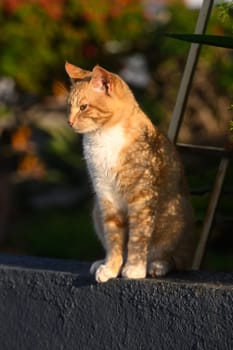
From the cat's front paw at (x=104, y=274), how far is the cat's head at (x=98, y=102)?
55 centimetres

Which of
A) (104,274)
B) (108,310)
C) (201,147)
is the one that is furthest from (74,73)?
(108,310)

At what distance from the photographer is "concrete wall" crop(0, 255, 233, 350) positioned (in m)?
3.20

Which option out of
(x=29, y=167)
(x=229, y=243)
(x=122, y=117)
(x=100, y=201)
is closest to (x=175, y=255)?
(x=100, y=201)

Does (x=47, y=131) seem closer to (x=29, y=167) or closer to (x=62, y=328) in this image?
(x=29, y=167)

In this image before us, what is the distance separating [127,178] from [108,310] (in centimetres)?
51

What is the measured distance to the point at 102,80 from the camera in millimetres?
3555

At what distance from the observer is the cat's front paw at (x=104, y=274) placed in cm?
348

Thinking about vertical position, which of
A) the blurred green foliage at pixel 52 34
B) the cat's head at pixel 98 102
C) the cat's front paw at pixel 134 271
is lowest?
the blurred green foliage at pixel 52 34

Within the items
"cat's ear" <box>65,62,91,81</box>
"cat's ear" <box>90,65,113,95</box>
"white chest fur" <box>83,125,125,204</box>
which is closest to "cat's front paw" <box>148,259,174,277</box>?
"white chest fur" <box>83,125,125,204</box>

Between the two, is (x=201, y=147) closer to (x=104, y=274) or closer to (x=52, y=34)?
(x=104, y=274)

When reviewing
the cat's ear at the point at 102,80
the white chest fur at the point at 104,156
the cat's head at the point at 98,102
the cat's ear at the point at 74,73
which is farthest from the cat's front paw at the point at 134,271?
the cat's ear at the point at 74,73

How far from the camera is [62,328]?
360 centimetres

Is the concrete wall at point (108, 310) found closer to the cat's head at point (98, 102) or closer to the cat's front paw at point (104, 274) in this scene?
the cat's front paw at point (104, 274)

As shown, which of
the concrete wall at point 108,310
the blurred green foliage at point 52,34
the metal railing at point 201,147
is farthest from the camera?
the blurred green foliage at point 52,34
